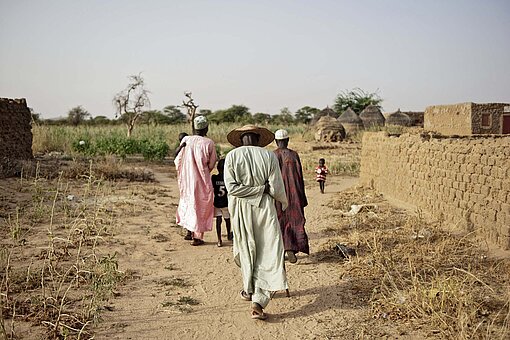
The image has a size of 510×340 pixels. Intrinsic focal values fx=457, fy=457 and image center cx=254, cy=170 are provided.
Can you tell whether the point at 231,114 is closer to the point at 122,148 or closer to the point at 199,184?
the point at 122,148

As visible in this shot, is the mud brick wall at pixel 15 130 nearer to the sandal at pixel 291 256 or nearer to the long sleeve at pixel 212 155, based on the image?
the long sleeve at pixel 212 155

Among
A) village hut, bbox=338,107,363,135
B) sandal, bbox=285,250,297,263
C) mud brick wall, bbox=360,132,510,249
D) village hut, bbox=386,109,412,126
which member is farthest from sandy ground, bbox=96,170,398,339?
village hut, bbox=386,109,412,126

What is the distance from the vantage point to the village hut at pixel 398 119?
2647 centimetres

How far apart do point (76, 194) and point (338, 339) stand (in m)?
7.03

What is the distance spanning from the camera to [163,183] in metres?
11.8

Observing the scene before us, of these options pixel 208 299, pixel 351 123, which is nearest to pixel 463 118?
pixel 351 123

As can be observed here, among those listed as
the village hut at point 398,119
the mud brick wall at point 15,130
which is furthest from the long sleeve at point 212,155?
the village hut at point 398,119

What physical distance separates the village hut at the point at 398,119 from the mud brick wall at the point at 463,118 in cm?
923

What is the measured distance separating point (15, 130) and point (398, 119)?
20.7 meters

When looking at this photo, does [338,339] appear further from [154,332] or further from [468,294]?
[154,332]

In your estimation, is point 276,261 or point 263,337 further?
point 276,261

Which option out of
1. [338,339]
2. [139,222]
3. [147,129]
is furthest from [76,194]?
[147,129]

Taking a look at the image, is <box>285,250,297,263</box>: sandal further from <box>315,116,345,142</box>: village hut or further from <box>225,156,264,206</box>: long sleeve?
<box>315,116,345,142</box>: village hut

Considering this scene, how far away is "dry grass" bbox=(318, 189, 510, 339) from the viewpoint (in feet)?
11.2
